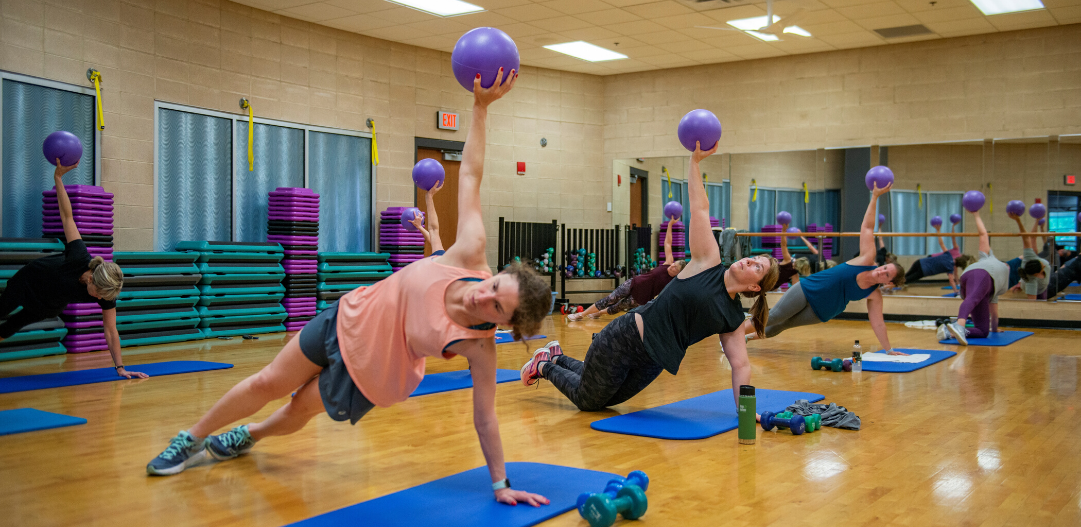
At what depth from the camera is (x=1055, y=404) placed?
13.8ft

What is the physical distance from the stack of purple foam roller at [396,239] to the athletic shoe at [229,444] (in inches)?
236

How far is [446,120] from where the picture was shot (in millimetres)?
9633

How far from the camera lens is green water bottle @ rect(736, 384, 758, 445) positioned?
320 cm

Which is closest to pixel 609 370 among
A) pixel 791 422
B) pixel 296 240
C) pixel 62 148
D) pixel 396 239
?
pixel 791 422

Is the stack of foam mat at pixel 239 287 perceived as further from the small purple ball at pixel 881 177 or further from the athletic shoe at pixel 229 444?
the small purple ball at pixel 881 177

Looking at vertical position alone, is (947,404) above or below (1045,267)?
below

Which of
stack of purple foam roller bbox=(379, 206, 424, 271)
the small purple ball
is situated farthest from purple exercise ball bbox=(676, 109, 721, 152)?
stack of purple foam roller bbox=(379, 206, 424, 271)

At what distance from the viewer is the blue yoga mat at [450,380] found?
14.5 feet

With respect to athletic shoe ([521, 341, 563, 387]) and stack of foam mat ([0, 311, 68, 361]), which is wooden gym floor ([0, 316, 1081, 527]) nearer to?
athletic shoe ([521, 341, 563, 387])

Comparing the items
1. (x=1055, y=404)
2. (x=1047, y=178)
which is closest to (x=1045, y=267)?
(x=1047, y=178)

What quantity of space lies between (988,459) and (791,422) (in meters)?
0.76

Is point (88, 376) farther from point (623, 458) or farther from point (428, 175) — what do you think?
point (623, 458)

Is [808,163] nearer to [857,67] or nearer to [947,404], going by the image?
[857,67]

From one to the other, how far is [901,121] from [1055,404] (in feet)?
19.0
